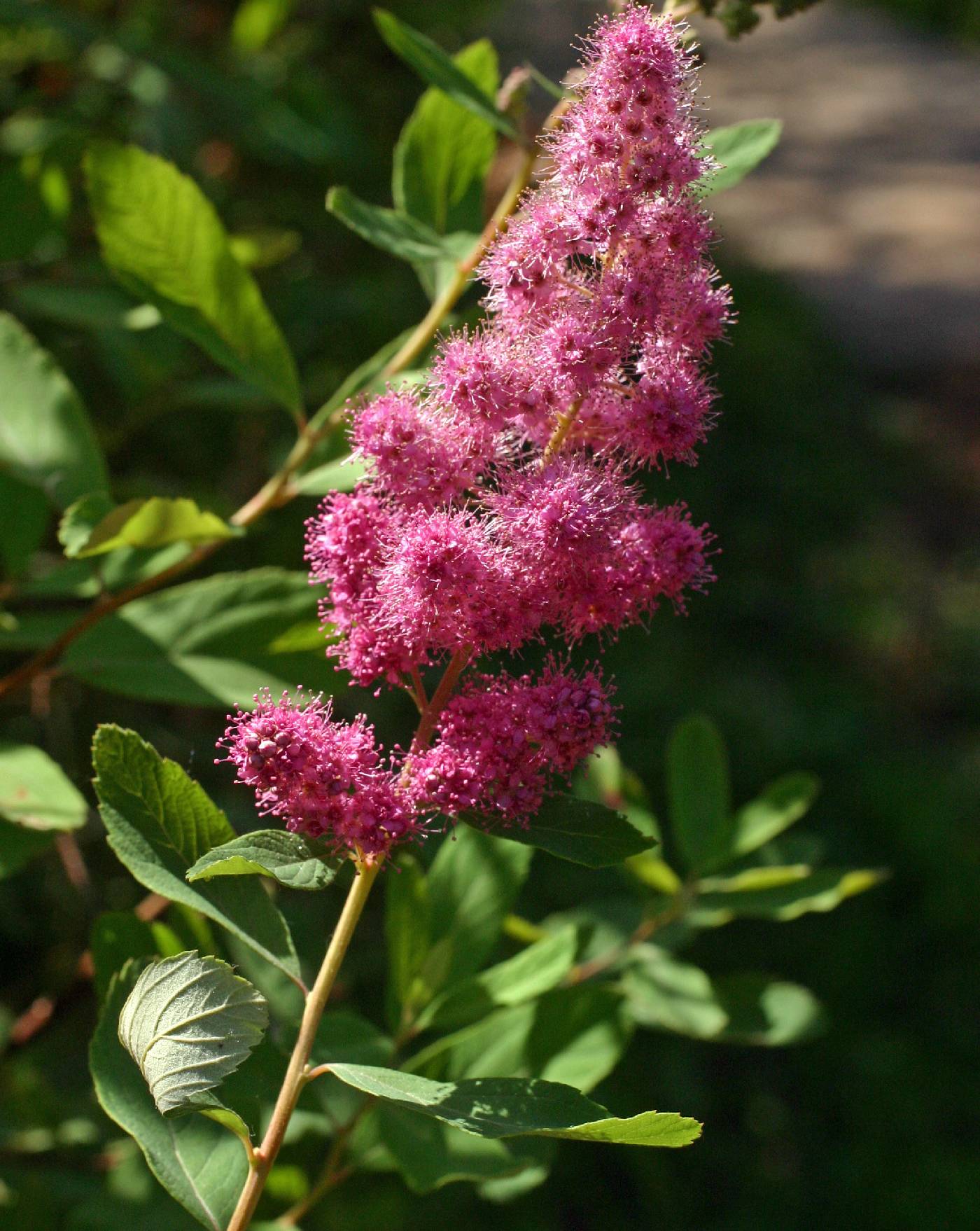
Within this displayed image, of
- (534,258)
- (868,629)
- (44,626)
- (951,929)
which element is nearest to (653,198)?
(534,258)

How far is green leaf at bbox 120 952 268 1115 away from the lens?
1.01m

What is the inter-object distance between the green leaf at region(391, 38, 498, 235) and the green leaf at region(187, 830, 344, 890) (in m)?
0.95

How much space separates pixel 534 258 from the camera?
1106mm

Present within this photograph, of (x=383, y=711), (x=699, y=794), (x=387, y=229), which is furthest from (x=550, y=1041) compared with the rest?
(x=383, y=711)

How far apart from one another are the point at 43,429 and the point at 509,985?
0.98 m

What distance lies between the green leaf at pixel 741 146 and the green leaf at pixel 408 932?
2.98ft

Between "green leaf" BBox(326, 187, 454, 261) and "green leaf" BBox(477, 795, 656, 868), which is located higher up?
"green leaf" BBox(326, 187, 454, 261)

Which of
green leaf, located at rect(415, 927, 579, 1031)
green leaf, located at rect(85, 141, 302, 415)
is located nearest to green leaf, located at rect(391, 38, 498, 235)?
green leaf, located at rect(85, 141, 302, 415)

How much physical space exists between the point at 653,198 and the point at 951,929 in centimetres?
299

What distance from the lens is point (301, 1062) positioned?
1074 millimetres

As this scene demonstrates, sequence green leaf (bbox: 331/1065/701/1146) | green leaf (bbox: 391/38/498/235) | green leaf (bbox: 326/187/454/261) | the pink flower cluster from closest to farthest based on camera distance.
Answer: green leaf (bbox: 331/1065/701/1146) < the pink flower cluster < green leaf (bbox: 326/187/454/261) < green leaf (bbox: 391/38/498/235)

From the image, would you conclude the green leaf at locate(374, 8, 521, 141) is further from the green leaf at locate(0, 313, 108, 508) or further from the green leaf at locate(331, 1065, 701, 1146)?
the green leaf at locate(331, 1065, 701, 1146)

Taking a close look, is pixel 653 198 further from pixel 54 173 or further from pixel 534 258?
pixel 54 173

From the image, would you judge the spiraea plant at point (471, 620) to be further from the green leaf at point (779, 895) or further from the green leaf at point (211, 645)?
the green leaf at point (779, 895)
